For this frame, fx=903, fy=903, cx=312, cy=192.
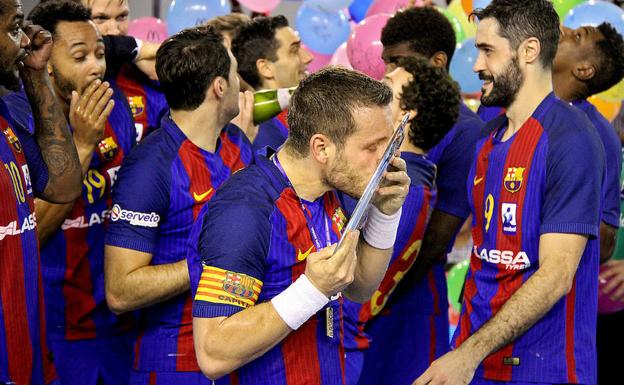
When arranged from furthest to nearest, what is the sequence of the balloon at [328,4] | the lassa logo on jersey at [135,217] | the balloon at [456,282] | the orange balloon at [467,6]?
the balloon at [328,4] → the balloon at [456,282] → the orange balloon at [467,6] → the lassa logo on jersey at [135,217]

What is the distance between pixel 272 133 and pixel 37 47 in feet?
4.90

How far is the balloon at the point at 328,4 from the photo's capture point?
644 cm

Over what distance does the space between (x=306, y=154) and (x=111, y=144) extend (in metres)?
1.50

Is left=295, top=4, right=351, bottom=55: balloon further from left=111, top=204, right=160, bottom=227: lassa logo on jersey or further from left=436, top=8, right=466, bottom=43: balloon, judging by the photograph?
left=111, top=204, right=160, bottom=227: lassa logo on jersey

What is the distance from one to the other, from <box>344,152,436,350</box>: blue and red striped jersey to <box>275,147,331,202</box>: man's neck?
982 millimetres

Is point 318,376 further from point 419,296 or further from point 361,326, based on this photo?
point 419,296

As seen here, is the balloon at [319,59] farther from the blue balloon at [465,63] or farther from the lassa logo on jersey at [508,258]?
the lassa logo on jersey at [508,258]

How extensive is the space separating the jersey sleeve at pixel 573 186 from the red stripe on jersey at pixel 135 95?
6.31ft

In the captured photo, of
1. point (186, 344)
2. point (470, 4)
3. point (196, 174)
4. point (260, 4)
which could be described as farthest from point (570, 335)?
point (260, 4)

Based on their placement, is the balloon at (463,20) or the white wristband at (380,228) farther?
the balloon at (463,20)

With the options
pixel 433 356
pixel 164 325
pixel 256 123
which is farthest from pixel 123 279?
pixel 433 356

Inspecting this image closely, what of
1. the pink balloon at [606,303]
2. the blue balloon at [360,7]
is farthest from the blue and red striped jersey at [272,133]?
the blue balloon at [360,7]

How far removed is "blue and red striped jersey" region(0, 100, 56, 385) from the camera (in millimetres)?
2580

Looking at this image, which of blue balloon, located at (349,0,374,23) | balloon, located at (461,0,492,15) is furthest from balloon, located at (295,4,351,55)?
balloon, located at (461,0,492,15)
